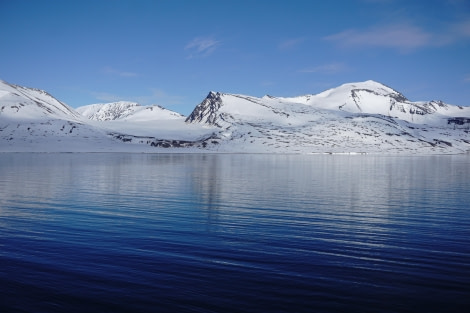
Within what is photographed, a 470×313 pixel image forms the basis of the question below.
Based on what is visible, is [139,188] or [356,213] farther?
[139,188]

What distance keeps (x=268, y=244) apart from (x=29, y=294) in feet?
40.7

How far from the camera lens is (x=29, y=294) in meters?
16.1

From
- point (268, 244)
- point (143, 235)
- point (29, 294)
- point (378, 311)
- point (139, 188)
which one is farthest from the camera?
point (139, 188)

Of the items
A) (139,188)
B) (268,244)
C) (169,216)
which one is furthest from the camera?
(139,188)

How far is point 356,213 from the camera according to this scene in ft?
118

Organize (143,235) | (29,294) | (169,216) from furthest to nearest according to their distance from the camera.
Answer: (169,216)
(143,235)
(29,294)

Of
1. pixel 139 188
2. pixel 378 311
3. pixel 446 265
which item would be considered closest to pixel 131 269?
pixel 378 311

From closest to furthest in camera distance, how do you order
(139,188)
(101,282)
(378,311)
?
1. (378,311)
2. (101,282)
3. (139,188)

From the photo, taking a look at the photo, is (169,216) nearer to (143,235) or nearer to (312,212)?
(143,235)

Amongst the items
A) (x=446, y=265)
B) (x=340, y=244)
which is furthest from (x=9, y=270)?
(x=446, y=265)

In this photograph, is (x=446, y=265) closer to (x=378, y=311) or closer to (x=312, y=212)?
(x=378, y=311)

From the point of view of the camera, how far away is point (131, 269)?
19109mm

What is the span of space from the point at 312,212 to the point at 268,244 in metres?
12.7

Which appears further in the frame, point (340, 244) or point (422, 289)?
point (340, 244)
